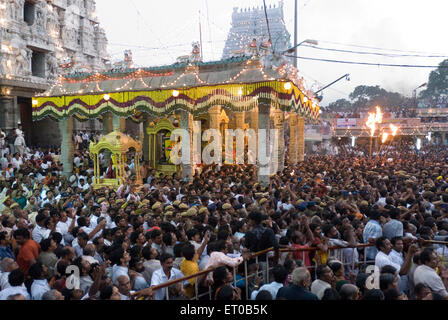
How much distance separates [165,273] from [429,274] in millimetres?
3466

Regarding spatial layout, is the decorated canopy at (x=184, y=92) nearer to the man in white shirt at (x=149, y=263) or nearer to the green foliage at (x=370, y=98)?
the man in white shirt at (x=149, y=263)

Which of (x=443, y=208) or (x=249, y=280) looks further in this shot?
(x=443, y=208)

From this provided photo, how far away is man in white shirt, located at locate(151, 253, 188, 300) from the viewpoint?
4.50m

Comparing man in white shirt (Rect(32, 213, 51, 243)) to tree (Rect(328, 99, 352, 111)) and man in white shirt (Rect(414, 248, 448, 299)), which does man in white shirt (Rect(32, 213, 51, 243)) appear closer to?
man in white shirt (Rect(414, 248, 448, 299))

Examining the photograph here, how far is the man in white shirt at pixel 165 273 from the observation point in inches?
177

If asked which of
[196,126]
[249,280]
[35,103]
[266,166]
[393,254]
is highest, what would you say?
[35,103]

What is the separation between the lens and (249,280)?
200 inches

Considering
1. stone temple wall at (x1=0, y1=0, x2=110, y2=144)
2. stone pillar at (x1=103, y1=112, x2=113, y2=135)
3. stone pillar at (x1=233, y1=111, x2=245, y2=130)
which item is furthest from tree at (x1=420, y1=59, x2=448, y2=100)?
stone pillar at (x1=103, y1=112, x2=113, y2=135)

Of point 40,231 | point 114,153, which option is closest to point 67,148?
point 114,153

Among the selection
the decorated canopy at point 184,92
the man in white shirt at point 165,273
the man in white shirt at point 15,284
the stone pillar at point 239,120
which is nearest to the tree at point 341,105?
the stone pillar at point 239,120

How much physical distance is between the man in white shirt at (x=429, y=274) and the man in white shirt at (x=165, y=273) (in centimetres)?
309

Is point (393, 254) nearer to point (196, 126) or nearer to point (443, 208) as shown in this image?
point (443, 208)
